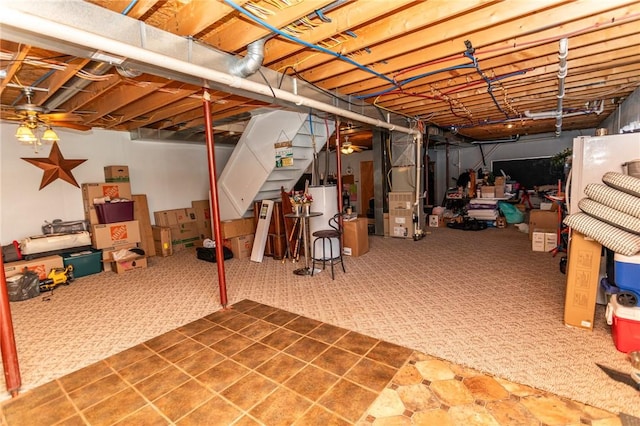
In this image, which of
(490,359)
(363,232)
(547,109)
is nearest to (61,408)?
(490,359)

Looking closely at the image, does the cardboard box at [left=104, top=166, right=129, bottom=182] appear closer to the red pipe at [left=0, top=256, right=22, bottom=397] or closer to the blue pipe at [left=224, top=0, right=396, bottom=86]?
the red pipe at [left=0, top=256, right=22, bottom=397]

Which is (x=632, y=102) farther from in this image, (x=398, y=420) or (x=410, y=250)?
(x=398, y=420)

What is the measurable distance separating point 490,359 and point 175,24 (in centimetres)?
342

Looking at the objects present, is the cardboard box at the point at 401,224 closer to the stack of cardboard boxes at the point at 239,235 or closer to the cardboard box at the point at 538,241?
the cardboard box at the point at 538,241

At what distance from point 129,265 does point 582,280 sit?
5909 mm

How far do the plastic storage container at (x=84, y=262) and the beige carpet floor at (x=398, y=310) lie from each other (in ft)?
0.62

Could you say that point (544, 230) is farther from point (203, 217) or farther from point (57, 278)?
point (57, 278)

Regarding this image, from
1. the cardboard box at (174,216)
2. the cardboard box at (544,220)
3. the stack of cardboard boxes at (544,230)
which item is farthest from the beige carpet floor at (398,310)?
the cardboard box at (174,216)

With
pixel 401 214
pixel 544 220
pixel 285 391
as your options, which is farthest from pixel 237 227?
pixel 544 220

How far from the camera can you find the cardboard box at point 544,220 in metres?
5.68

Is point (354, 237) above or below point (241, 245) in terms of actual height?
above

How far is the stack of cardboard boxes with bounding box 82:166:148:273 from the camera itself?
→ 513 cm

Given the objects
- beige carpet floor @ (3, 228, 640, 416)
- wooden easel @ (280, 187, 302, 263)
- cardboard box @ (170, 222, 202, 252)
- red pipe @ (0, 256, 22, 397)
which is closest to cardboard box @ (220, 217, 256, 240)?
beige carpet floor @ (3, 228, 640, 416)

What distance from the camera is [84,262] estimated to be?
4.86 m
